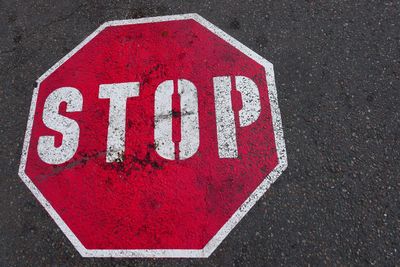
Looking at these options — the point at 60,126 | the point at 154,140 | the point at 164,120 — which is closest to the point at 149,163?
the point at 154,140

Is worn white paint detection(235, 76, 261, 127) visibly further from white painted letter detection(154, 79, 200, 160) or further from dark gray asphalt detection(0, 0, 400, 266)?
white painted letter detection(154, 79, 200, 160)

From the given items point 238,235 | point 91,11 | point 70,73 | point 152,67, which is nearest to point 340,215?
point 238,235

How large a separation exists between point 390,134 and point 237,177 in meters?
1.46

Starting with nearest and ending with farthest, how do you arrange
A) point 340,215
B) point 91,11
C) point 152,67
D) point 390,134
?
1. point 340,215
2. point 390,134
3. point 152,67
4. point 91,11

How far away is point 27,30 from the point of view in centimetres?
388

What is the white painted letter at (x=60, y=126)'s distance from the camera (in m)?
Answer: 3.22

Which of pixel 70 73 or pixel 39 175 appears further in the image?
pixel 70 73

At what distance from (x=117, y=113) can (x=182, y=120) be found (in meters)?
0.66

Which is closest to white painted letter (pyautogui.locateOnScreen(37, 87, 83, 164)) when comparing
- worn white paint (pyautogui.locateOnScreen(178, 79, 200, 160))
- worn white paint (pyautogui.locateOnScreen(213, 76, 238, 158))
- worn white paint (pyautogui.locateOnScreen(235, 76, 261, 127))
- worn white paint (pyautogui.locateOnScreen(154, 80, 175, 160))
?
worn white paint (pyautogui.locateOnScreen(154, 80, 175, 160))

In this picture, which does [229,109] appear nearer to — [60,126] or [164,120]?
[164,120]

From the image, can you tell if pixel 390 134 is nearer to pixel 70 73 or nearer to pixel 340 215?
pixel 340 215

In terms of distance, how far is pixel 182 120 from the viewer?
319 centimetres

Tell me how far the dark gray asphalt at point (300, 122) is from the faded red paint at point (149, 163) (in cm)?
17

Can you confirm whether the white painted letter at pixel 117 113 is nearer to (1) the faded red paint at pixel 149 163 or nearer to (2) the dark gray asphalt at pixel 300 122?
(1) the faded red paint at pixel 149 163
